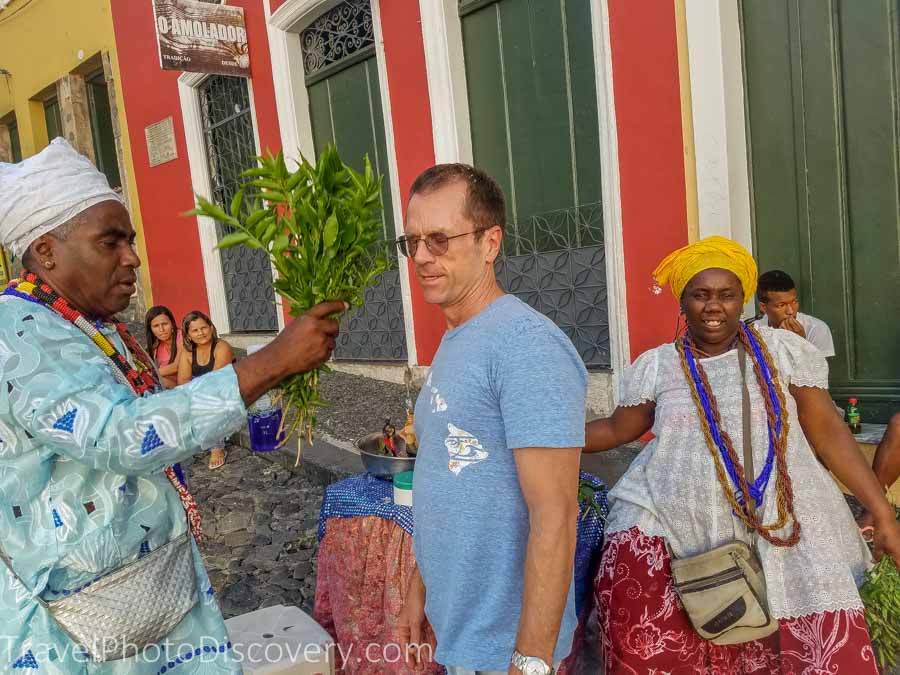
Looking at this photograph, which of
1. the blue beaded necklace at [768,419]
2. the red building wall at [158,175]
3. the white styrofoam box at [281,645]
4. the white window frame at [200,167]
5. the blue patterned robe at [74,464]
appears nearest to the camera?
the blue patterned robe at [74,464]

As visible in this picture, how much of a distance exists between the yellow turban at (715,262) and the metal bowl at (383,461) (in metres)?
1.39

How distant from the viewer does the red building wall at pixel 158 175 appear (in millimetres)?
10156

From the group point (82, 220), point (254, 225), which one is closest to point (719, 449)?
point (254, 225)

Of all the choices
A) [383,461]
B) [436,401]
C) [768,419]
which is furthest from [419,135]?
[436,401]

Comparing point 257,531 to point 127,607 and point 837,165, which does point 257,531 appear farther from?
point 837,165

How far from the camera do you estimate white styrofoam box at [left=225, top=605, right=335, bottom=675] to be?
244cm

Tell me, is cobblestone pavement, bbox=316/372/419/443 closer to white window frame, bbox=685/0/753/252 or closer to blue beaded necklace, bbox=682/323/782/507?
white window frame, bbox=685/0/753/252

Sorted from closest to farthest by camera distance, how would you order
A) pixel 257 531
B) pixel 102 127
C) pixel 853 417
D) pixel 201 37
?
pixel 853 417 → pixel 257 531 → pixel 201 37 → pixel 102 127

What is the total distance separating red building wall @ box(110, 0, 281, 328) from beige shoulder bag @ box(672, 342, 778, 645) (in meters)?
9.35

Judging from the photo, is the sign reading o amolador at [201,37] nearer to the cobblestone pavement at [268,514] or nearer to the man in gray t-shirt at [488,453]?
the cobblestone pavement at [268,514]

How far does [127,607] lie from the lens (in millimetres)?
1497

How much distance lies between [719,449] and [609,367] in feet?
10.8

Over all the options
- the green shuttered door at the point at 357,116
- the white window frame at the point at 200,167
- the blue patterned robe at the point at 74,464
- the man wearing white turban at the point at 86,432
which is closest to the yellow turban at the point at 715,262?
the man wearing white turban at the point at 86,432

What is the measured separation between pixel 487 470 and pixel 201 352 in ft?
17.9
